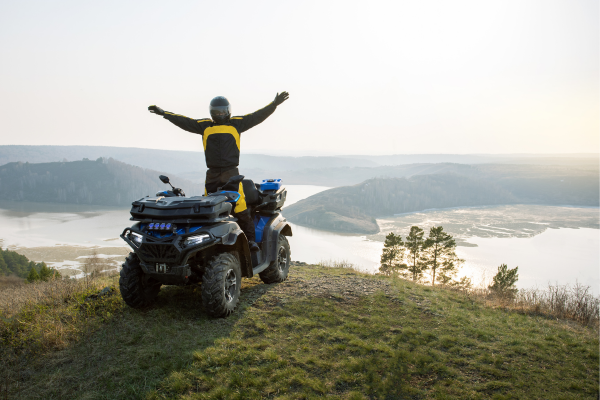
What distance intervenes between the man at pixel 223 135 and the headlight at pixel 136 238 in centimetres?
154

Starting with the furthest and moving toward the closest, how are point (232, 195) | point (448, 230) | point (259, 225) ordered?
point (448, 230)
point (259, 225)
point (232, 195)

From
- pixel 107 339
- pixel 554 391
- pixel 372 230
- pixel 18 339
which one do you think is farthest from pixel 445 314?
pixel 372 230

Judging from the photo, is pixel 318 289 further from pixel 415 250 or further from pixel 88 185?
pixel 88 185

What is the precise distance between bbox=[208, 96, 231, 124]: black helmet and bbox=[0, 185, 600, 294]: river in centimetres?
5680

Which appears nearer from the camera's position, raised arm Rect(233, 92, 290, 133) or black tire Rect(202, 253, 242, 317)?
black tire Rect(202, 253, 242, 317)

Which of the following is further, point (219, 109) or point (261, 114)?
point (261, 114)

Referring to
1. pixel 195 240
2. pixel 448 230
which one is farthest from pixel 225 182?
pixel 448 230

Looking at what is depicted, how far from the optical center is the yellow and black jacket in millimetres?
5754

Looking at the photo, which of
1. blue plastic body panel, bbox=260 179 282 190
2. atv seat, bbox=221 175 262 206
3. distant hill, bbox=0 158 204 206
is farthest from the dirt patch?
distant hill, bbox=0 158 204 206

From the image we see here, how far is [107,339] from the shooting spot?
4340 millimetres

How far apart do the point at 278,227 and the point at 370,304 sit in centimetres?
233

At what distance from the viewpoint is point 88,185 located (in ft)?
593

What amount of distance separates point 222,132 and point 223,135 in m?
0.05

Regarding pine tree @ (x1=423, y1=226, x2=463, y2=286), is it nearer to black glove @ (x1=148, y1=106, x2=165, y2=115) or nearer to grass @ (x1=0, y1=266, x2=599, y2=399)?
grass @ (x1=0, y1=266, x2=599, y2=399)
